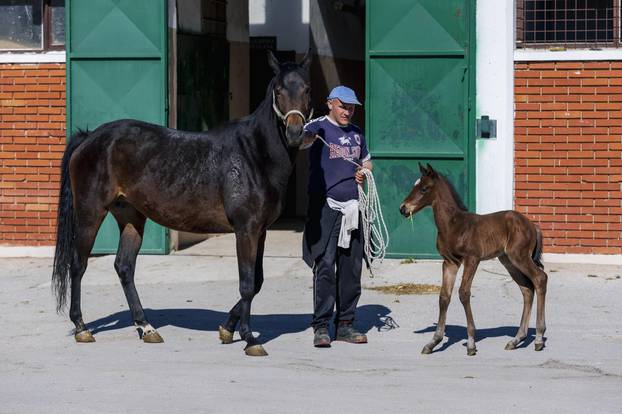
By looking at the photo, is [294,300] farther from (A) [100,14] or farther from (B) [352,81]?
(B) [352,81]

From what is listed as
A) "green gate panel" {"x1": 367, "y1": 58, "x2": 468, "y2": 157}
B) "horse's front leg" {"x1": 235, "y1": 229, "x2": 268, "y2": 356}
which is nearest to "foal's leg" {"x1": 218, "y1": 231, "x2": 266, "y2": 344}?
"horse's front leg" {"x1": 235, "y1": 229, "x2": 268, "y2": 356}

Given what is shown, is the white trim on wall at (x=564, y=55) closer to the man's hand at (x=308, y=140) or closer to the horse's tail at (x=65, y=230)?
the man's hand at (x=308, y=140)

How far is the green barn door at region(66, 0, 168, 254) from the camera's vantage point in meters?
15.1

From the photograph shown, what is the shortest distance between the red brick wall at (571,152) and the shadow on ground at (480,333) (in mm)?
3855

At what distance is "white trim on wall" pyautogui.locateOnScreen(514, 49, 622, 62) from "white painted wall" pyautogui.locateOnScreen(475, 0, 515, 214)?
13cm

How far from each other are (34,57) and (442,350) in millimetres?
7691

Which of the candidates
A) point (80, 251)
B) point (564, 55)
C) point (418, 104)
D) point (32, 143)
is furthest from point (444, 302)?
point (32, 143)

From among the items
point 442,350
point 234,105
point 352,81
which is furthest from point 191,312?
point 352,81

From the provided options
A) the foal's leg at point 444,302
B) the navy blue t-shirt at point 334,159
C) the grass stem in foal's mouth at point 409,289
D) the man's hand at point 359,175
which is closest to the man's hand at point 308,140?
the navy blue t-shirt at point 334,159

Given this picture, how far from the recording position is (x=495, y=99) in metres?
14.4

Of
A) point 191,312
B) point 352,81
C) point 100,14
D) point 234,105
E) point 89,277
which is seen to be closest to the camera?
point 191,312

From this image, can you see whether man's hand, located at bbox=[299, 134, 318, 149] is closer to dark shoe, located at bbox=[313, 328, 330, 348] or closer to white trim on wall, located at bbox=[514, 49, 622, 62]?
dark shoe, located at bbox=[313, 328, 330, 348]

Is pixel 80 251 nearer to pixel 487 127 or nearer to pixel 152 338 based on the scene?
pixel 152 338

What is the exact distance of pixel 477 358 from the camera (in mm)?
9422
